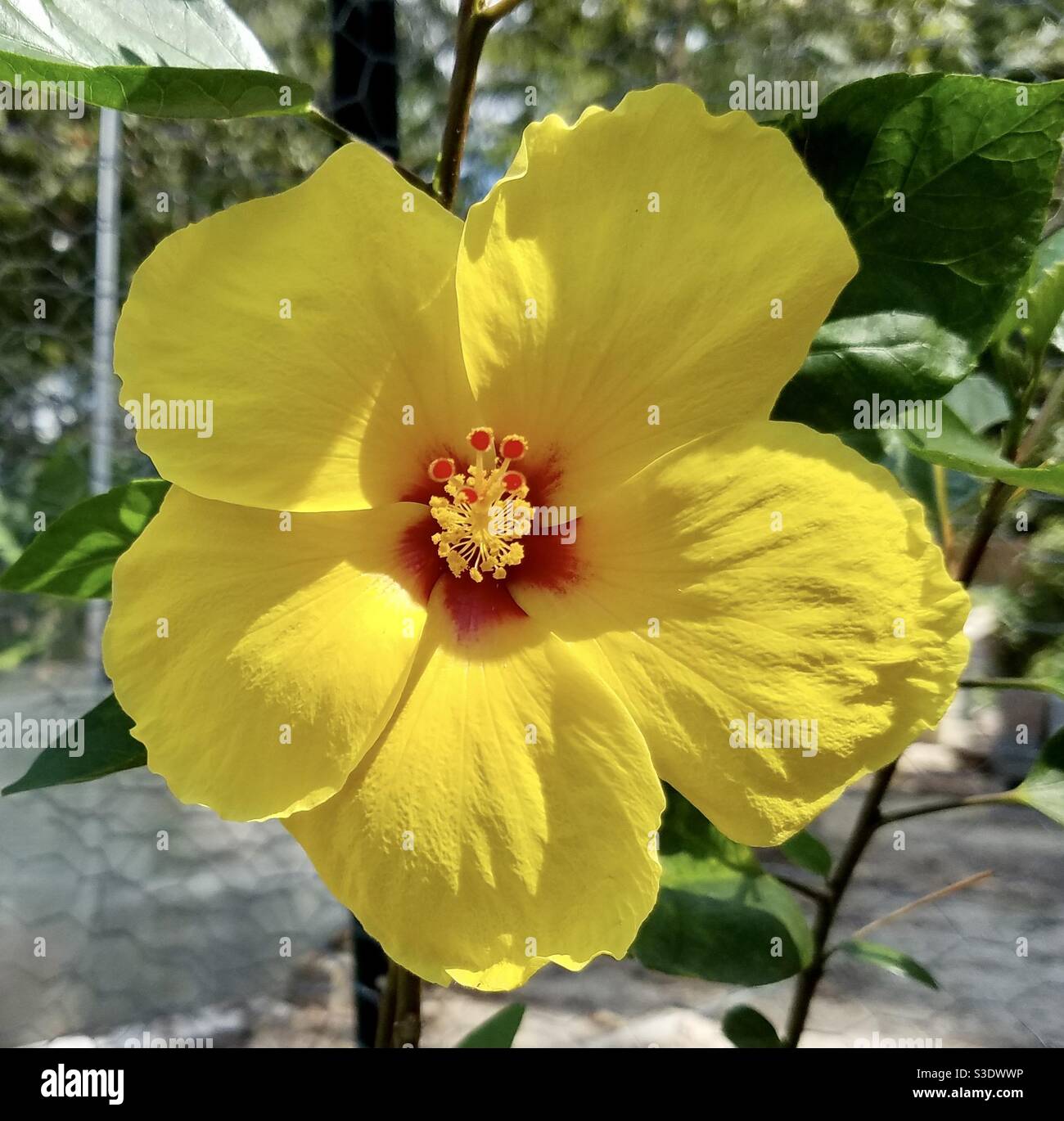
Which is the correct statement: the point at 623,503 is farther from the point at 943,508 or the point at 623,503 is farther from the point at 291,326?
the point at 943,508

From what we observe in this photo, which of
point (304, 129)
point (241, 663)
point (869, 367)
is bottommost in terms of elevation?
point (241, 663)

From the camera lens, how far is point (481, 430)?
1.42 feet

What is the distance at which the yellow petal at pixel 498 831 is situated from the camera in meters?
0.38

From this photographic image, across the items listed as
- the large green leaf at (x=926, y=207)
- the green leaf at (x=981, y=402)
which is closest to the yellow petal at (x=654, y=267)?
the large green leaf at (x=926, y=207)

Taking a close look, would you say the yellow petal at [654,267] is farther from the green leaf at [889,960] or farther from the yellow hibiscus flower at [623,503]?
the green leaf at [889,960]

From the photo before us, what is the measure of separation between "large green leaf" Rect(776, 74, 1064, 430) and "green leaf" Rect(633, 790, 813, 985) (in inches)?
13.3

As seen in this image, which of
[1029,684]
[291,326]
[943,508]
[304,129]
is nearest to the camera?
[291,326]

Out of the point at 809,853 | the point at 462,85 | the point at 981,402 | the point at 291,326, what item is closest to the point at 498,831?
the point at 291,326

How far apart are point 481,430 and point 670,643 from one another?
14 centimetres

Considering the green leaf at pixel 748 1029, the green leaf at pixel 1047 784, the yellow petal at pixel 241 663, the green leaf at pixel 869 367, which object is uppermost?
the green leaf at pixel 869 367

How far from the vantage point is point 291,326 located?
0.38 meters

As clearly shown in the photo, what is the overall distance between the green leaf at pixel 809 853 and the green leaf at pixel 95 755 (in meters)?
0.52

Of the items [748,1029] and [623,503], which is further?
[748,1029]

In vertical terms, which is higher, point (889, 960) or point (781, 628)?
point (781, 628)
